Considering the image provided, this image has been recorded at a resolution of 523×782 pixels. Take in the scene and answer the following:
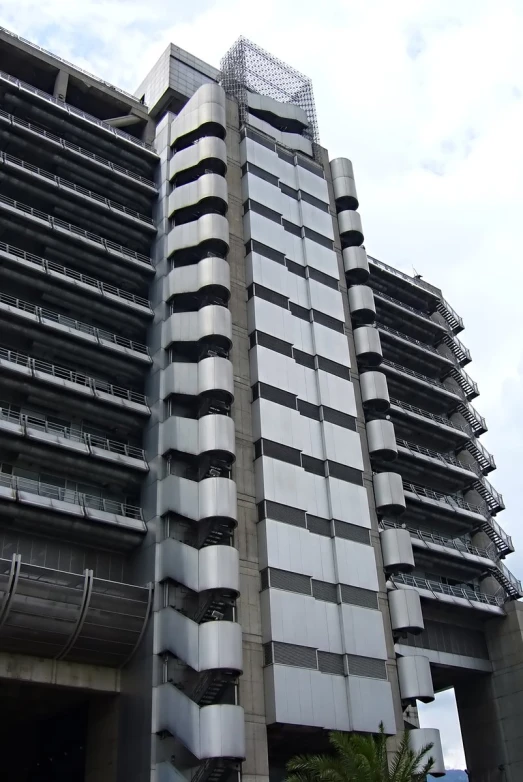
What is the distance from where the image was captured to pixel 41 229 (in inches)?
2162

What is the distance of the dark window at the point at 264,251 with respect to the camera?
61.4 meters

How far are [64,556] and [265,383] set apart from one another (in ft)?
55.9

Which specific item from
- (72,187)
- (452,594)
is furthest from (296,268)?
(452,594)

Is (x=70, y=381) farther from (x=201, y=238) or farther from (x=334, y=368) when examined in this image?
(x=334, y=368)

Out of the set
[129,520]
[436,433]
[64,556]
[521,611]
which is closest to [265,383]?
[129,520]

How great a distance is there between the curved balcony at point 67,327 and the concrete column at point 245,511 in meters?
6.58

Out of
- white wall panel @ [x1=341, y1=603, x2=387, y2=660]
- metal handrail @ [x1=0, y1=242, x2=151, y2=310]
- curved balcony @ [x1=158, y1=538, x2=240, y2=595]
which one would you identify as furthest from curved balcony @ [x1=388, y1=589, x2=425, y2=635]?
metal handrail @ [x1=0, y1=242, x2=151, y2=310]

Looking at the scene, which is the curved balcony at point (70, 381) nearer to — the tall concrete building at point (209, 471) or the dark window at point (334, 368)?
the tall concrete building at point (209, 471)

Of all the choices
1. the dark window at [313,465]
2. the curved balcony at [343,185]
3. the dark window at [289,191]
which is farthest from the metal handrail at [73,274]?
the curved balcony at [343,185]

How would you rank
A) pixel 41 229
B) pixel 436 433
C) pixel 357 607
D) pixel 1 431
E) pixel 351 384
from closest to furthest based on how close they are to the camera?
pixel 1 431, pixel 357 607, pixel 41 229, pixel 351 384, pixel 436 433

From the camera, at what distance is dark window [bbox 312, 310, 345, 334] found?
204 feet

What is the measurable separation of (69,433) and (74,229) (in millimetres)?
14742

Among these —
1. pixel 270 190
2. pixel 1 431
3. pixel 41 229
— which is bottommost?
pixel 1 431

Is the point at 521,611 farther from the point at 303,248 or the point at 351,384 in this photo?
the point at 303,248
